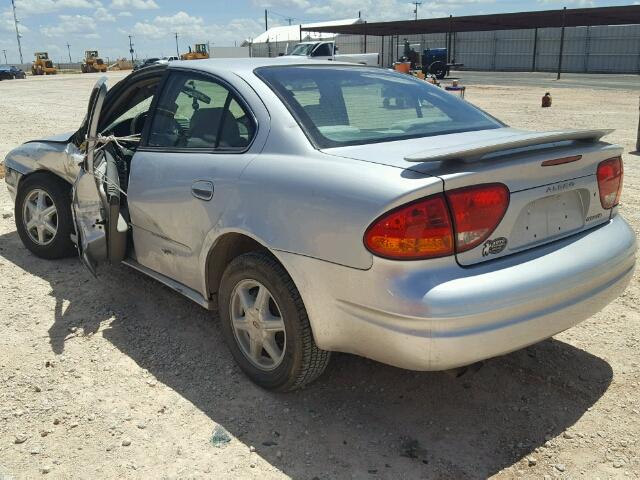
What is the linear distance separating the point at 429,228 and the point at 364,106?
1.32m

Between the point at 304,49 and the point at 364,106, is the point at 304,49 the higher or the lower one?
the higher one

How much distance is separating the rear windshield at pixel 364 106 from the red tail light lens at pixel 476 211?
0.71m

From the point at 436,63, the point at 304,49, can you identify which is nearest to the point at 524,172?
the point at 304,49

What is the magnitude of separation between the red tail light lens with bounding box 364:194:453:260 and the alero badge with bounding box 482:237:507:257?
0.61 ft

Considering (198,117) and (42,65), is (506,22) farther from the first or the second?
(198,117)

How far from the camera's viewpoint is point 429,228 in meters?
2.41

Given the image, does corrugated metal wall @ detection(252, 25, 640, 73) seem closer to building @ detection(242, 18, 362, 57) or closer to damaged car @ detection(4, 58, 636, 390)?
building @ detection(242, 18, 362, 57)

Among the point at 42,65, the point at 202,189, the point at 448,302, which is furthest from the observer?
the point at 42,65

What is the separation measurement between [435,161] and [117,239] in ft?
7.74

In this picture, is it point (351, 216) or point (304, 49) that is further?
point (304, 49)

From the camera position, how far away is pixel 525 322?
2.52 metres

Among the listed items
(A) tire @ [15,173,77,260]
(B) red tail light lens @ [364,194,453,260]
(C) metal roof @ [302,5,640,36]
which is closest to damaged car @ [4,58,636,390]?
(B) red tail light lens @ [364,194,453,260]

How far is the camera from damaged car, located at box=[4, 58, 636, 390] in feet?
7.95

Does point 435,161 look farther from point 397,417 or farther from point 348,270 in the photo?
point 397,417
